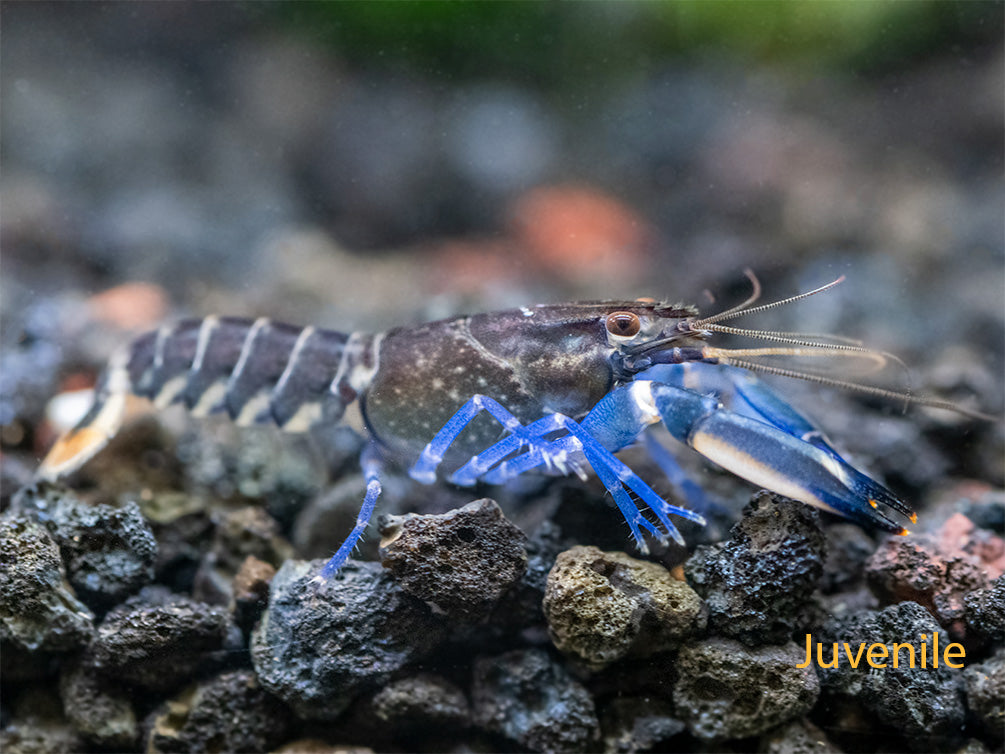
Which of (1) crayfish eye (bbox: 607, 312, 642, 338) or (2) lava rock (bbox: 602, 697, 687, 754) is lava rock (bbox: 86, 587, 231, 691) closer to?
(2) lava rock (bbox: 602, 697, 687, 754)

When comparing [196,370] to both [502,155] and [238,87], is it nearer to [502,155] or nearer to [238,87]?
[238,87]

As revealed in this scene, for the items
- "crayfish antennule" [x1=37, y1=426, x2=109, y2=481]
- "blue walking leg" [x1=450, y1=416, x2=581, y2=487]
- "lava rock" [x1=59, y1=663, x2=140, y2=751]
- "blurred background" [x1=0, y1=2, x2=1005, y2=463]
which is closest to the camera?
"lava rock" [x1=59, y1=663, x2=140, y2=751]

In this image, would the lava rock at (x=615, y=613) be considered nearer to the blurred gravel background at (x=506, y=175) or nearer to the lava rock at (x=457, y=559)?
the lava rock at (x=457, y=559)

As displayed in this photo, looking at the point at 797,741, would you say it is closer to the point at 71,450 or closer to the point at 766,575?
the point at 766,575

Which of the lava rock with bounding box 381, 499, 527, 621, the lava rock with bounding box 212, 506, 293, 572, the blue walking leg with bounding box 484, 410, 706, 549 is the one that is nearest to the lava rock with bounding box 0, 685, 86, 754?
the lava rock with bounding box 212, 506, 293, 572

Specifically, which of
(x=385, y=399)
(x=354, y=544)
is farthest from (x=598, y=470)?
(x=385, y=399)
